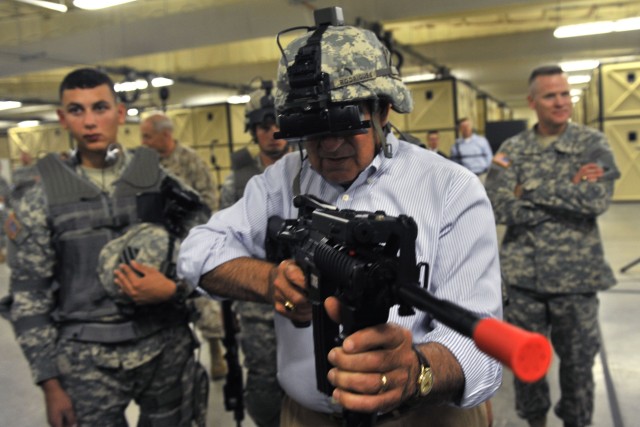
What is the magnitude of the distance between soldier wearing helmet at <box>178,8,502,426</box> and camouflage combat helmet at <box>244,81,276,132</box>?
1.38 metres

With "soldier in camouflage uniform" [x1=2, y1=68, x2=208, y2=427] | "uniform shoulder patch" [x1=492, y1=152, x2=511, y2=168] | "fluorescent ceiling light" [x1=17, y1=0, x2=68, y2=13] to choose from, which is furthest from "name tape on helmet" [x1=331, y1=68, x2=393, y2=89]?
"fluorescent ceiling light" [x1=17, y1=0, x2=68, y2=13]

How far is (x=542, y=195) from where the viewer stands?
2.82m

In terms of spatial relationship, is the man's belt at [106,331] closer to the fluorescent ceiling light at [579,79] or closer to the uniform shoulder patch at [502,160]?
the uniform shoulder patch at [502,160]

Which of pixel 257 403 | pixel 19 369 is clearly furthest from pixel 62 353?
pixel 19 369

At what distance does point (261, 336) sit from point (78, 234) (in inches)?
42.3

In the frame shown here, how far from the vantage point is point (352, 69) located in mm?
1283

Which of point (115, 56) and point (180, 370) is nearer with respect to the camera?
point (180, 370)

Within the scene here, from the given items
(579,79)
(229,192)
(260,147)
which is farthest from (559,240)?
(579,79)

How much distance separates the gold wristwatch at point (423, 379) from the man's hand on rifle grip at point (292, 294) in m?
0.27

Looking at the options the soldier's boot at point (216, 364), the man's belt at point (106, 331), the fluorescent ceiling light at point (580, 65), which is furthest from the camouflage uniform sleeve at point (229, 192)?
the fluorescent ceiling light at point (580, 65)

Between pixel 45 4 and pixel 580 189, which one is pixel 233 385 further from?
pixel 45 4

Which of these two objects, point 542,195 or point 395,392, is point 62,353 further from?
point 542,195

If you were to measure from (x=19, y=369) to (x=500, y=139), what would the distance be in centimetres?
1263

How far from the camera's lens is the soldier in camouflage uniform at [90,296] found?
1945 millimetres
